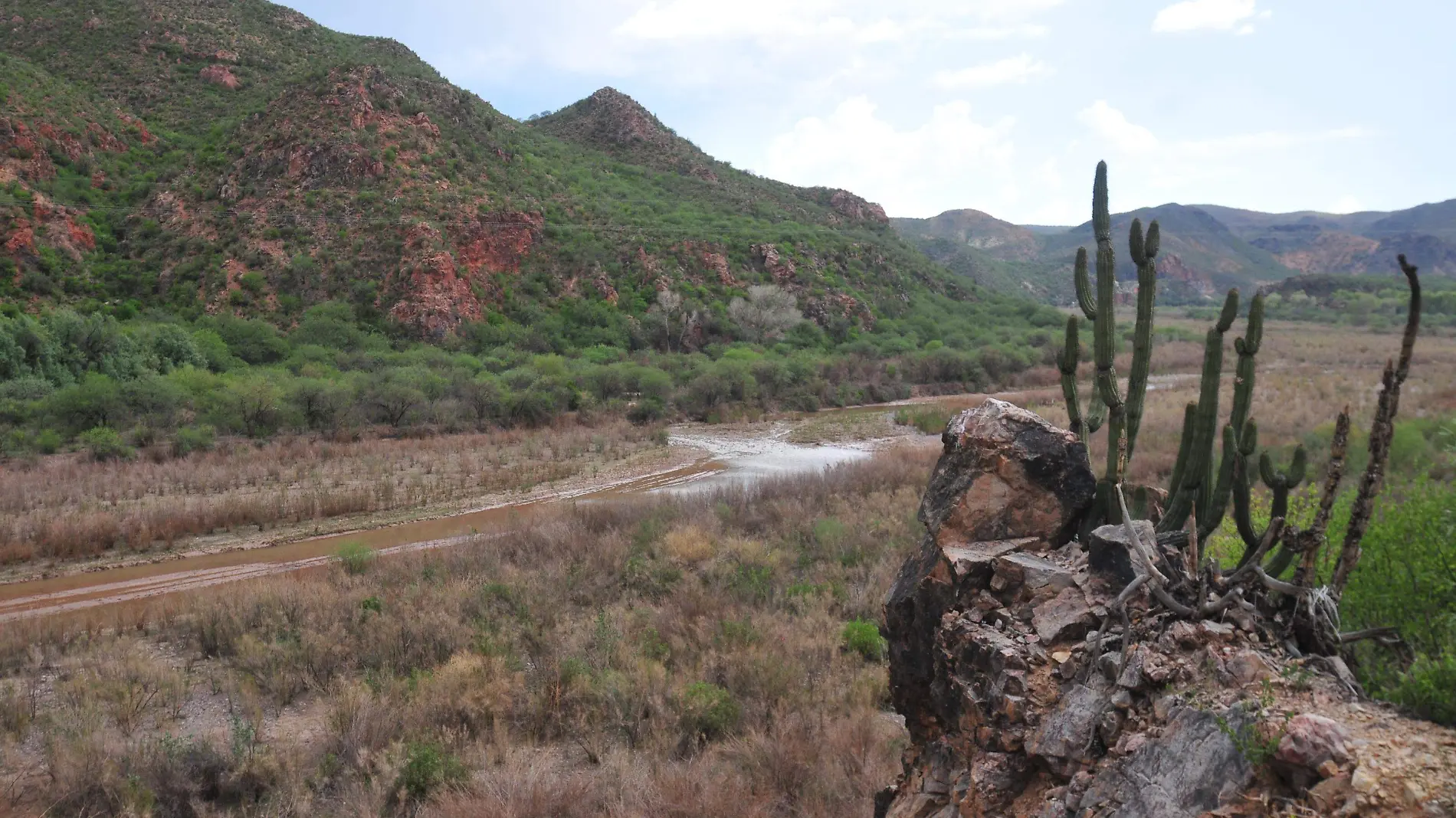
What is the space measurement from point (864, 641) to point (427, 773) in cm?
403

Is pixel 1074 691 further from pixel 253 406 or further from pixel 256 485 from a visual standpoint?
pixel 253 406

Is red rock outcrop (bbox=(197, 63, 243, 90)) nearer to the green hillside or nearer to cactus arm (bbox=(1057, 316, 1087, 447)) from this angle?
the green hillside

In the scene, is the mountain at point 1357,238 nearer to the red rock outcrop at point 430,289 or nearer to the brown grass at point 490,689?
the red rock outcrop at point 430,289

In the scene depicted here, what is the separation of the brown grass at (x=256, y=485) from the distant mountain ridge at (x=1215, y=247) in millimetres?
75996

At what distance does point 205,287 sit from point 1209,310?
93.1 meters

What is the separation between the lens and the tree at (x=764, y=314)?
153ft

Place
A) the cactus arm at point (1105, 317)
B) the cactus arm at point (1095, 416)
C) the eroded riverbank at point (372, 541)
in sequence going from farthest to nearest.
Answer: the eroded riverbank at point (372, 541) → the cactus arm at point (1095, 416) → the cactus arm at point (1105, 317)

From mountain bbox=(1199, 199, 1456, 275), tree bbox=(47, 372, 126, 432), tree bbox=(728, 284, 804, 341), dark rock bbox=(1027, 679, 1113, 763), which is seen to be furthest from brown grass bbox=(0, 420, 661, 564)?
mountain bbox=(1199, 199, 1456, 275)

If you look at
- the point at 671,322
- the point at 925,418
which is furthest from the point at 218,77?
the point at 925,418

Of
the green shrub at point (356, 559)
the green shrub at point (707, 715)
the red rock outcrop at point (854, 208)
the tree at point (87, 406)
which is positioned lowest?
the green shrub at point (356, 559)

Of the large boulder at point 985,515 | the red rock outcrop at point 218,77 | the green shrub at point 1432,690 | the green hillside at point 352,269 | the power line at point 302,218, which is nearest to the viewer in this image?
the green shrub at point 1432,690

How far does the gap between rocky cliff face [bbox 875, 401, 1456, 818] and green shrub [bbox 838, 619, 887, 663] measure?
2955 millimetres

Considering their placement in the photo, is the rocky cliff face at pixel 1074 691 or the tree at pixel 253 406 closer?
the rocky cliff face at pixel 1074 691

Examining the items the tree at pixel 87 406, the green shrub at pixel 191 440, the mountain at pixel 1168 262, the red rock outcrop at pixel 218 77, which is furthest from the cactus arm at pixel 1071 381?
the mountain at pixel 1168 262
